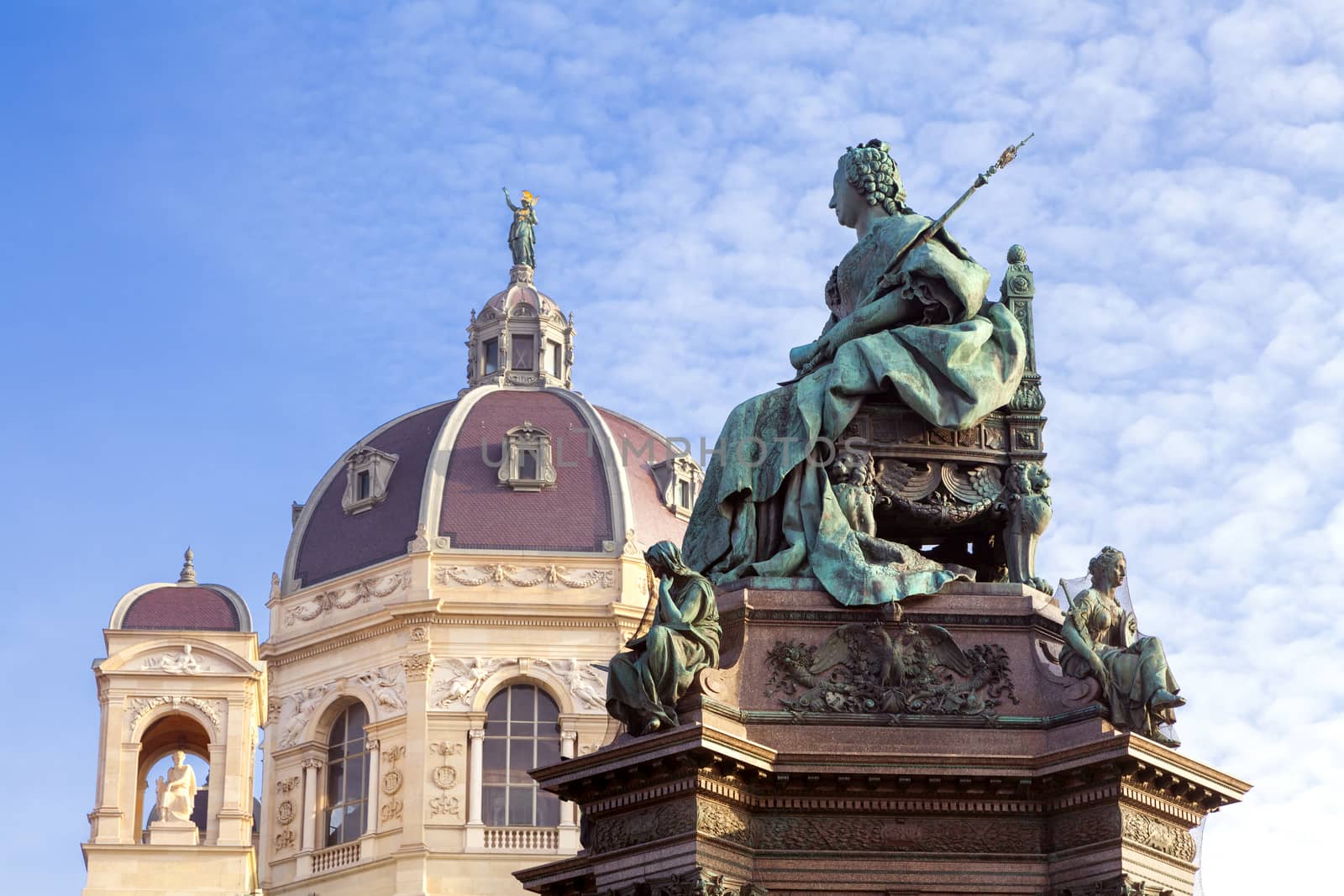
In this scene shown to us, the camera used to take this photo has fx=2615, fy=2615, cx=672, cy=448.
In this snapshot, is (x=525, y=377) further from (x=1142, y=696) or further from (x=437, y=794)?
(x=1142, y=696)

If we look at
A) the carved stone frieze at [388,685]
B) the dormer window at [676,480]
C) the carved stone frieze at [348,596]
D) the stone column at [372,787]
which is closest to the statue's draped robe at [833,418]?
the carved stone frieze at [388,685]

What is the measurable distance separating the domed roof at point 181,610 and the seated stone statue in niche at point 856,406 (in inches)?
2877

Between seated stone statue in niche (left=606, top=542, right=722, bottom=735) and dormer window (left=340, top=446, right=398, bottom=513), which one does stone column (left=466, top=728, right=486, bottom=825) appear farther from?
seated stone statue in niche (left=606, top=542, right=722, bottom=735)

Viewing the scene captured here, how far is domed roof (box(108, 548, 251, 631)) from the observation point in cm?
9475

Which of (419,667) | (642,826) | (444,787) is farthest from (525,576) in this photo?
(642,826)

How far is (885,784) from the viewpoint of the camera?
68.9 feet

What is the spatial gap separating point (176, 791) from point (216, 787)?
168 centimetres

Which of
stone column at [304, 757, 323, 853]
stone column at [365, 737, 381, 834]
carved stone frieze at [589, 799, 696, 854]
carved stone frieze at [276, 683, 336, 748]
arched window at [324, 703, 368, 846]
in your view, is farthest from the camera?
carved stone frieze at [276, 683, 336, 748]

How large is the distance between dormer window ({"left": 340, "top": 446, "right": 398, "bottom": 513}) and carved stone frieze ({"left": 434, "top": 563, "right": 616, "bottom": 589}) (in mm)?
4968

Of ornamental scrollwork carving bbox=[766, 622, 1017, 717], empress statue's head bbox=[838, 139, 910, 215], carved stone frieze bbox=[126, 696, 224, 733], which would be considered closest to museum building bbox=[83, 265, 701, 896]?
carved stone frieze bbox=[126, 696, 224, 733]

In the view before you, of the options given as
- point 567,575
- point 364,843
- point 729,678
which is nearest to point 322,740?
point 364,843

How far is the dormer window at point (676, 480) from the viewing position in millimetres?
100688

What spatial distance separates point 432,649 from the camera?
9575cm

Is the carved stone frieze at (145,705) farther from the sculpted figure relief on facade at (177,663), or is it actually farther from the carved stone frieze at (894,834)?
the carved stone frieze at (894,834)
